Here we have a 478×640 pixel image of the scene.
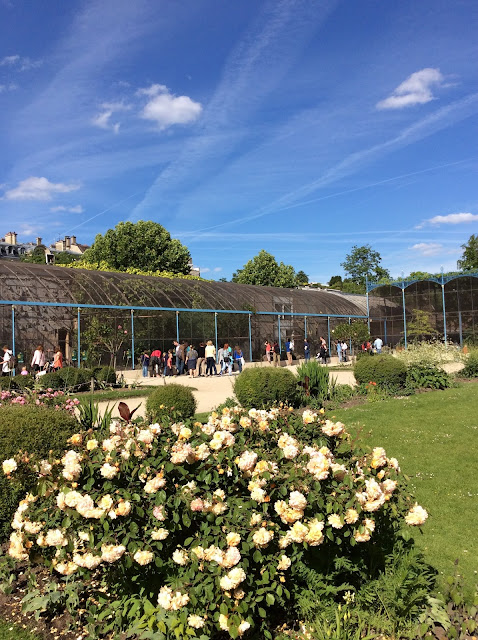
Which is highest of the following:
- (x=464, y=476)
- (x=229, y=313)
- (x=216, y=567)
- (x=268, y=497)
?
(x=229, y=313)

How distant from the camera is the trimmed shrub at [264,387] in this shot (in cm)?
1000

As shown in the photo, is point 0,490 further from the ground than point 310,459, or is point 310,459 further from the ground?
point 310,459

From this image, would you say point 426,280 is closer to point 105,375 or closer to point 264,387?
point 105,375

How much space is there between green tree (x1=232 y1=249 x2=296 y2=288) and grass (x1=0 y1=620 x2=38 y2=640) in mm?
50015

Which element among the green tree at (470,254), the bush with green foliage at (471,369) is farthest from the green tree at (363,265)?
the bush with green foliage at (471,369)

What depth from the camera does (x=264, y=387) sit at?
10.1 meters

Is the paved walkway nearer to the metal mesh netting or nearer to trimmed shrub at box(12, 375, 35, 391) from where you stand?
trimmed shrub at box(12, 375, 35, 391)

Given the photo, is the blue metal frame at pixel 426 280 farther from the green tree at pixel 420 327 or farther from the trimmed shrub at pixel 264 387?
the trimmed shrub at pixel 264 387

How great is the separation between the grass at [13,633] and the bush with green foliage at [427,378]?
11187 mm

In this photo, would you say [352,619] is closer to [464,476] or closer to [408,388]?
[464,476]

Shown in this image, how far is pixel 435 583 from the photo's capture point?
3293mm

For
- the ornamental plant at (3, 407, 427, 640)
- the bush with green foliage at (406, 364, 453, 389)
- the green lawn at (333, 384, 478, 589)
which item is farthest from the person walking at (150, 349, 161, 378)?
the ornamental plant at (3, 407, 427, 640)

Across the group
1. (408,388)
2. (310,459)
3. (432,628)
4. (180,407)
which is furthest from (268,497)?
(408,388)

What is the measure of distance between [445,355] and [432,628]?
17700mm
